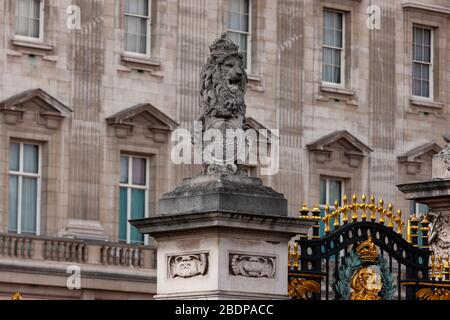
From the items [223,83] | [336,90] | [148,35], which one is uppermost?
[148,35]

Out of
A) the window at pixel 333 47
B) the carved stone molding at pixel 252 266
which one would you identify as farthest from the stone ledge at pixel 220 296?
the window at pixel 333 47

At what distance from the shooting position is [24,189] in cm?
5491

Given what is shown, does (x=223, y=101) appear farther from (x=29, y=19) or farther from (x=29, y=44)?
(x=29, y=19)

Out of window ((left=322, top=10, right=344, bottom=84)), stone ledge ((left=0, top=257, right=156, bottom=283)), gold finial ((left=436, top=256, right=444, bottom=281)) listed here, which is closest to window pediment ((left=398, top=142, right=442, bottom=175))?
window ((left=322, top=10, right=344, bottom=84))

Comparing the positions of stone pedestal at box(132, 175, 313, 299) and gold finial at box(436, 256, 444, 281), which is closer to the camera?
stone pedestal at box(132, 175, 313, 299)

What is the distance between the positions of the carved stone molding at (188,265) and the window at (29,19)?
1057 inches

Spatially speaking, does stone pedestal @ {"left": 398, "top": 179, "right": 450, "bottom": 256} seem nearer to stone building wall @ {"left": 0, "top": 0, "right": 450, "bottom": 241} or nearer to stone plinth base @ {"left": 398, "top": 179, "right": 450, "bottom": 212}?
stone plinth base @ {"left": 398, "top": 179, "right": 450, "bottom": 212}

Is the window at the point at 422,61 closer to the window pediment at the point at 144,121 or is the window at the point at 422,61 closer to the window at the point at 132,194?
the window pediment at the point at 144,121

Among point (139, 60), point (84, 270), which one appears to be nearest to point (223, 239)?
point (84, 270)

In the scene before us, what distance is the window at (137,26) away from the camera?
57.2 meters

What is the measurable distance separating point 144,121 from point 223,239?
95.0ft

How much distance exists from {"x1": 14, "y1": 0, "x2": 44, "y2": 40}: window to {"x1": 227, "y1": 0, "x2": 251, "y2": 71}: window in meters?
5.88

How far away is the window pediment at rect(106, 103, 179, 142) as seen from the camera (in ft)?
185
